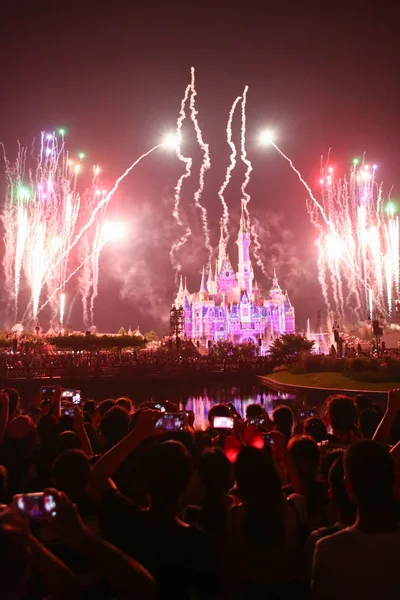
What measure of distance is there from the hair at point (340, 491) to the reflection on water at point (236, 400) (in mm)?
22708

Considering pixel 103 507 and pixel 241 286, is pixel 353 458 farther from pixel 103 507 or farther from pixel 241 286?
pixel 241 286

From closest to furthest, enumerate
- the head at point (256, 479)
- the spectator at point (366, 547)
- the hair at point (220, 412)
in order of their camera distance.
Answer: the spectator at point (366, 547) < the head at point (256, 479) < the hair at point (220, 412)

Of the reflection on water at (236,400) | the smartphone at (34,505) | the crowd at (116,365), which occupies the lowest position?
the reflection on water at (236,400)

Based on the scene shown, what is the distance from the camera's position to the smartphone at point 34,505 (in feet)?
8.19

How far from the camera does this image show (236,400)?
112 ft

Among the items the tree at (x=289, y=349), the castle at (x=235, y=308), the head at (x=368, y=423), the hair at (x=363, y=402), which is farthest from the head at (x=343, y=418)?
the castle at (x=235, y=308)

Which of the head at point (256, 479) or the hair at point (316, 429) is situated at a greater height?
the head at point (256, 479)

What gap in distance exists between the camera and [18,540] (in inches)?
90.3

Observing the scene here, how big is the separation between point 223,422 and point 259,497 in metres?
4.32

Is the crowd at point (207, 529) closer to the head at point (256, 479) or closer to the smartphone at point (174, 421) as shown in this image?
the head at point (256, 479)

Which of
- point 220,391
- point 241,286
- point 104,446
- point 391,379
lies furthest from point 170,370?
point 241,286

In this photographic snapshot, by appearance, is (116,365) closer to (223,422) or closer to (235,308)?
(223,422)

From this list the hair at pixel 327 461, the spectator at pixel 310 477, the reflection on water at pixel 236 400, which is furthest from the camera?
the reflection on water at pixel 236 400

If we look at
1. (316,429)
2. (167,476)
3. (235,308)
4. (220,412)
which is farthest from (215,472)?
(235,308)
